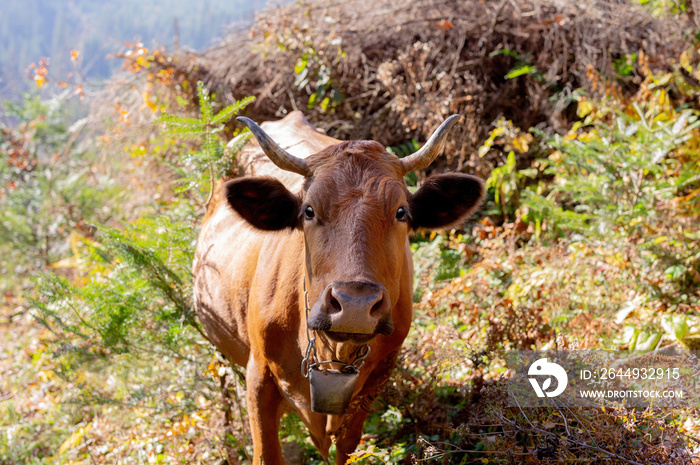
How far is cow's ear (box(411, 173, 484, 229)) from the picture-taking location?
3094 mm

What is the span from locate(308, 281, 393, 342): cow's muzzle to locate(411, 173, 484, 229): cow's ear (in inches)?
31.8

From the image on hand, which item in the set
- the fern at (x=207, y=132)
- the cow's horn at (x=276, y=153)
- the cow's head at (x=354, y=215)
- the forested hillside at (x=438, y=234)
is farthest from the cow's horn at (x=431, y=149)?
the fern at (x=207, y=132)

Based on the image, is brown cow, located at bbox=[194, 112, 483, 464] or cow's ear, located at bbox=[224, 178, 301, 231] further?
cow's ear, located at bbox=[224, 178, 301, 231]

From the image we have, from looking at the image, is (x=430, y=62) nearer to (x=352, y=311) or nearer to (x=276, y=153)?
(x=276, y=153)

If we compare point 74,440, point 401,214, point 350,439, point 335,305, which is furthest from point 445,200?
point 74,440

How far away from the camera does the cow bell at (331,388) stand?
9.41ft

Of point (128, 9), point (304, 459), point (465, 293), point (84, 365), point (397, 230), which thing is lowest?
point (304, 459)

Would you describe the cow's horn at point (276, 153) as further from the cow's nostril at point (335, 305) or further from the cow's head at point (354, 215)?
the cow's nostril at point (335, 305)

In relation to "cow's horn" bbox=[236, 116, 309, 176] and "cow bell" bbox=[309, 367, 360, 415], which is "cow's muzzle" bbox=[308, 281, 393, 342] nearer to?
"cow bell" bbox=[309, 367, 360, 415]

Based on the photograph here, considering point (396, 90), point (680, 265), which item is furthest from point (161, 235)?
point (680, 265)

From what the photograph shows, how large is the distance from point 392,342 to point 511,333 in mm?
1461

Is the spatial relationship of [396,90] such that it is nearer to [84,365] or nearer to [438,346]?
[438,346]

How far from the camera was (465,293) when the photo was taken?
5.82 m

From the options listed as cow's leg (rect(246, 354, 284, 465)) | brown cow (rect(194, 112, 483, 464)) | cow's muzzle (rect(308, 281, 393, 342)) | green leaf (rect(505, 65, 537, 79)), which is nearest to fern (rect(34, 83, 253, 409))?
brown cow (rect(194, 112, 483, 464))
